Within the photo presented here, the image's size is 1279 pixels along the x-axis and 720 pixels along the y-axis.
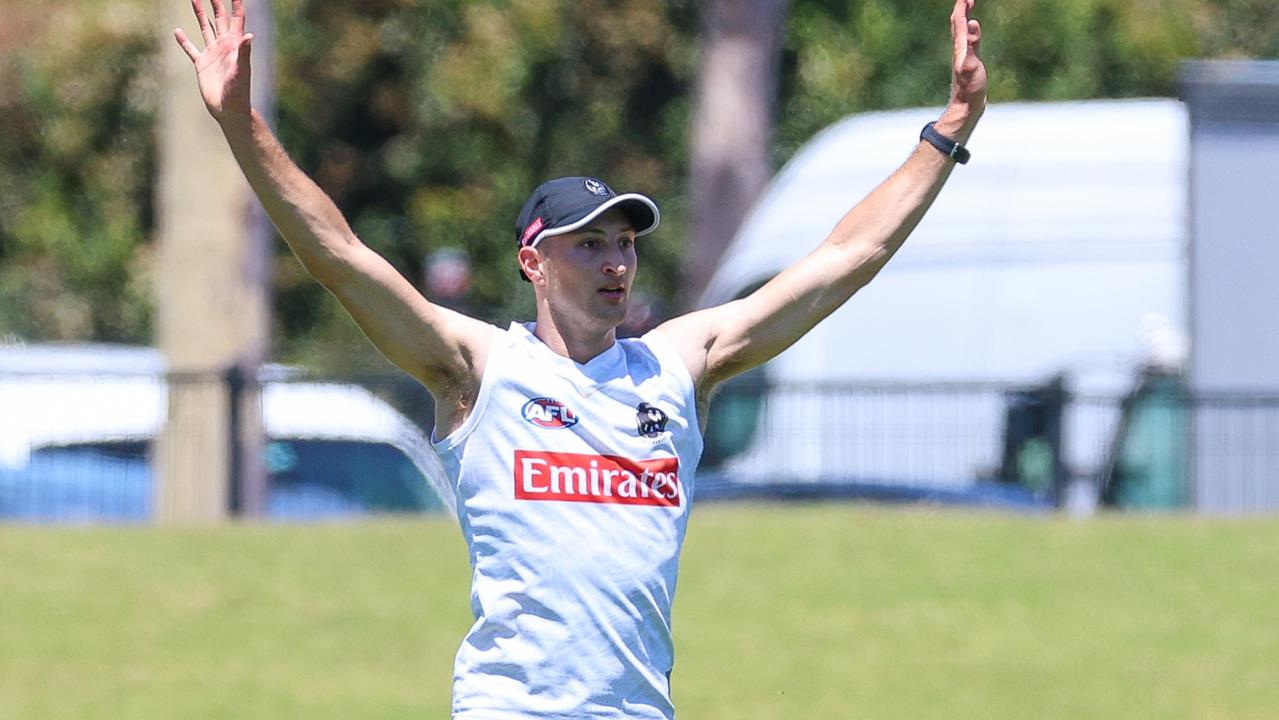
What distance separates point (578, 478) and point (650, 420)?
199 millimetres

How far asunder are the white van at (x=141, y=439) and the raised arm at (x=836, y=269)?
9894 millimetres

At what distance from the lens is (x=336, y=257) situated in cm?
453

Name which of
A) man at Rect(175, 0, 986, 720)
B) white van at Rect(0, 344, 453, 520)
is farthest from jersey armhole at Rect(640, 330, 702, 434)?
white van at Rect(0, 344, 453, 520)

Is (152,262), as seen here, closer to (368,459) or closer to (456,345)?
(368,459)

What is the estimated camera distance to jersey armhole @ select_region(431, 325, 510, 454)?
4574 mm

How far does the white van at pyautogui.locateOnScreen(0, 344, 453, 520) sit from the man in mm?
10133

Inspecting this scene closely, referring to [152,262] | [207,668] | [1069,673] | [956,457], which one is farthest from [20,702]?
[152,262]

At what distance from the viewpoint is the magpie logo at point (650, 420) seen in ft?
15.0

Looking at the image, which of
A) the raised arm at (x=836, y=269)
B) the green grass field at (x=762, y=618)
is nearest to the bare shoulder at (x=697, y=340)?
the raised arm at (x=836, y=269)

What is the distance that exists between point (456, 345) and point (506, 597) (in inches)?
20.8

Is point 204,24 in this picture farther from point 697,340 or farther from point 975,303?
point 975,303

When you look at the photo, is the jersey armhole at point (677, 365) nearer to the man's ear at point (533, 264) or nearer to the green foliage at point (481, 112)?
the man's ear at point (533, 264)

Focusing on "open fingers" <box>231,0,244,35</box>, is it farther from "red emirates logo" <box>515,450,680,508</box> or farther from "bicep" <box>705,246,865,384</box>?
"bicep" <box>705,246,865,384</box>

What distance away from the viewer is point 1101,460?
14.6m
